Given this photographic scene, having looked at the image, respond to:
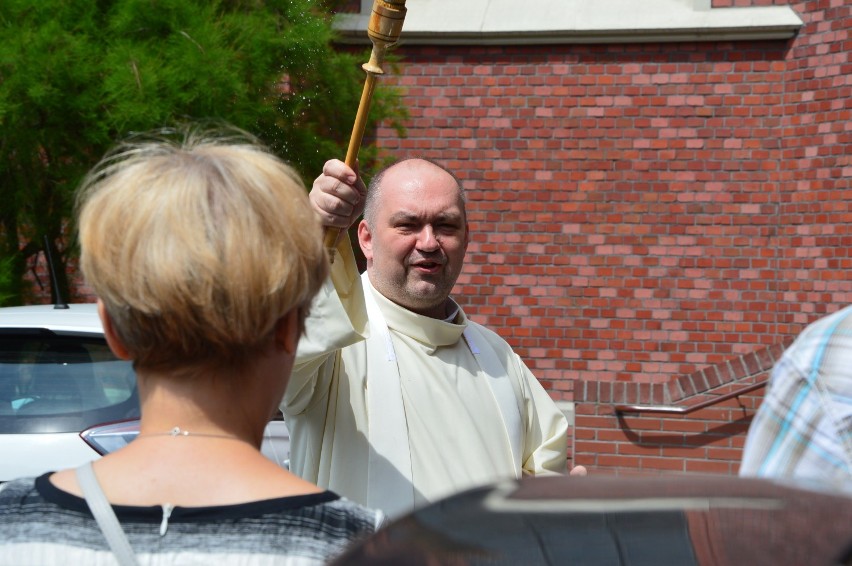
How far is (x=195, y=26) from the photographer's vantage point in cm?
A: 640

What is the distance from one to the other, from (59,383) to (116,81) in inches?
82.8

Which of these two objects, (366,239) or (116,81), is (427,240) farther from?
(116,81)

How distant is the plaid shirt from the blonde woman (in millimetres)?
696

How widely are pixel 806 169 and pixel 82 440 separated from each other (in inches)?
236

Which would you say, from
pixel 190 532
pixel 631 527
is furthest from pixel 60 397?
pixel 631 527

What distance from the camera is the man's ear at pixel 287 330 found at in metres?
1.68

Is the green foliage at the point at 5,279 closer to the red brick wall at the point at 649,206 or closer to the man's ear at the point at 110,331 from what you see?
the red brick wall at the point at 649,206

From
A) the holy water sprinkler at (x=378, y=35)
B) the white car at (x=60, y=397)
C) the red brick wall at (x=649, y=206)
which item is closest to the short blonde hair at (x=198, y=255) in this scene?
the holy water sprinkler at (x=378, y=35)

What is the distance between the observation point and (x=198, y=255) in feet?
5.11

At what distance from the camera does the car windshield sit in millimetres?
4508

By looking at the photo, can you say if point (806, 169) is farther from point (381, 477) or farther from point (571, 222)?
point (381, 477)

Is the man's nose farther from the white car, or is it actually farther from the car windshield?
the car windshield

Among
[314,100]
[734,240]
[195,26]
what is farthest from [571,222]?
[195,26]

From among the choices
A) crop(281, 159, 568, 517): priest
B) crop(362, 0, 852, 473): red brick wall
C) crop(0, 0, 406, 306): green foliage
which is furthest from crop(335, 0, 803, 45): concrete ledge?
crop(281, 159, 568, 517): priest
